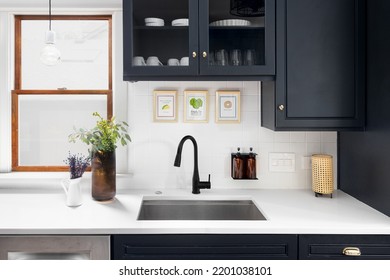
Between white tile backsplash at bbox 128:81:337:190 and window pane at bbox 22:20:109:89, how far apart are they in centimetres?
32

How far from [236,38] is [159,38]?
0.42 meters

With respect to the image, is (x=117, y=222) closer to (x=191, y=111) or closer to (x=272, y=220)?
(x=272, y=220)

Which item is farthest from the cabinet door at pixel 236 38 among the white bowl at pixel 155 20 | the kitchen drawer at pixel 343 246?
the kitchen drawer at pixel 343 246

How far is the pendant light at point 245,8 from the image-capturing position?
1.96 m

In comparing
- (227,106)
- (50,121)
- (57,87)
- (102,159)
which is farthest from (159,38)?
(50,121)

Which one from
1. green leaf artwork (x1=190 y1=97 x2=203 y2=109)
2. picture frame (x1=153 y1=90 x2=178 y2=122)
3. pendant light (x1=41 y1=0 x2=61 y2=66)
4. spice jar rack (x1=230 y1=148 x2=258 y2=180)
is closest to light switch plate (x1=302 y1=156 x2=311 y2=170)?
spice jar rack (x1=230 y1=148 x2=258 y2=180)

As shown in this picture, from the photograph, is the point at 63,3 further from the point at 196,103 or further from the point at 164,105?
the point at 196,103

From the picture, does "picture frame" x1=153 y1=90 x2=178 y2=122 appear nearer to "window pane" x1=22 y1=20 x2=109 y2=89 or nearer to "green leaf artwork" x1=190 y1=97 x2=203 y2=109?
"green leaf artwork" x1=190 y1=97 x2=203 y2=109

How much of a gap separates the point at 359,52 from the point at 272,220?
1000 mm

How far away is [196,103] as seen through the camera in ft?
7.54

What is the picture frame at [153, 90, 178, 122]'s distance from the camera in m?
2.29

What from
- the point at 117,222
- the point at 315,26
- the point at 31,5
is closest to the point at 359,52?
the point at 315,26

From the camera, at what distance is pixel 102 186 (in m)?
1.98
